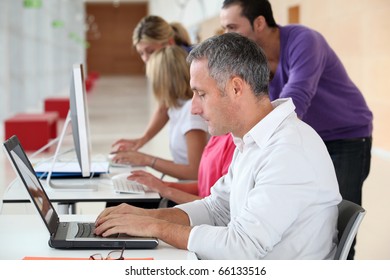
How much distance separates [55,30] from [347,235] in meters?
29.1

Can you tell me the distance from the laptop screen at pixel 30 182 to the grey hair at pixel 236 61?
0.66 m

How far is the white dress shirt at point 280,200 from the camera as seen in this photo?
6.88 ft

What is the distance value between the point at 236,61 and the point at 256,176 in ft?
1.18

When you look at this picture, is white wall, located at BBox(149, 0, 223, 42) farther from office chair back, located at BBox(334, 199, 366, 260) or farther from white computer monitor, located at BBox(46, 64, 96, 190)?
office chair back, located at BBox(334, 199, 366, 260)

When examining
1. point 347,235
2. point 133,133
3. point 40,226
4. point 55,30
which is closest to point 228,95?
point 347,235

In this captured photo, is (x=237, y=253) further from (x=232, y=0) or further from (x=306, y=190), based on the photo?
(x=232, y=0)

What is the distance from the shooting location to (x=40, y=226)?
2.67 meters

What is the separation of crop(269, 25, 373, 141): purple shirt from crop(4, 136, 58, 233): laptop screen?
1.43 m

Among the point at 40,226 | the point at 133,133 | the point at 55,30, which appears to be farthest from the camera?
the point at 55,30

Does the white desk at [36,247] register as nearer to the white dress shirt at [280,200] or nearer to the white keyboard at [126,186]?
the white dress shirt at [280,200]

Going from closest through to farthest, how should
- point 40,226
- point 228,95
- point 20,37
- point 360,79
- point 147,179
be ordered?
point 228,95 < point 40,226 < point 147,179 < point 360,79 < point 20,37

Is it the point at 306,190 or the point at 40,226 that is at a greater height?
the point at 306,190

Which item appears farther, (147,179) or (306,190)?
(147,179)

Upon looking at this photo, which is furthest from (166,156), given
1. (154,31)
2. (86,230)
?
(86,230)
